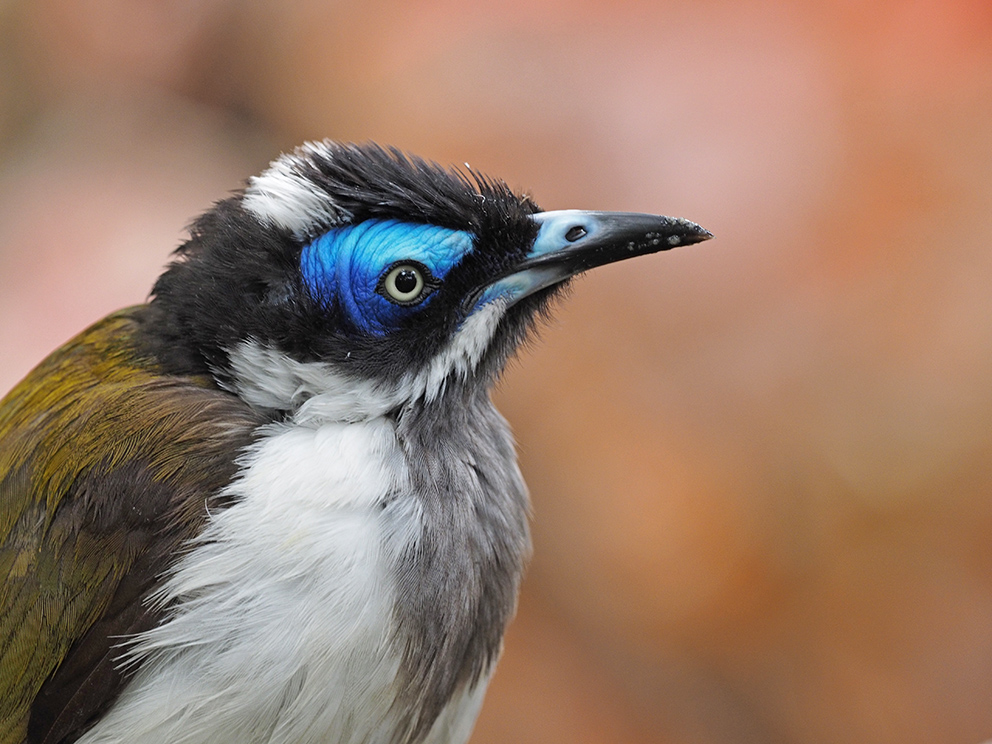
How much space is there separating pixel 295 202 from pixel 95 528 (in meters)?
1.13

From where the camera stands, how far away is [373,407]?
335 centimetres

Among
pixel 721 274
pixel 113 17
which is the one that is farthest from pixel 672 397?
pixel 113 17

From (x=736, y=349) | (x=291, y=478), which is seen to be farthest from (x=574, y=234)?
(x=736, y=349)

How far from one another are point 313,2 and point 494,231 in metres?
6.99

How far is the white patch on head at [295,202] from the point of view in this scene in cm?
331

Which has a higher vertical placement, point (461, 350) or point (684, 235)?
point (684, 235)

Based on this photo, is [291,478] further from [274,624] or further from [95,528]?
[95,528]

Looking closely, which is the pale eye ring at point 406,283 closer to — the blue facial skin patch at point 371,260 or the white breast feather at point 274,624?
the blue facial skin patch at point 371,260

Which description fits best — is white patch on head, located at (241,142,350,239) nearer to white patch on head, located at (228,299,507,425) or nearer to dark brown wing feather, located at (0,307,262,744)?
white patch on head, located at (228,299,507,425)

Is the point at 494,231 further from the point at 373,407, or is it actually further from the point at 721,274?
the point at 721,274

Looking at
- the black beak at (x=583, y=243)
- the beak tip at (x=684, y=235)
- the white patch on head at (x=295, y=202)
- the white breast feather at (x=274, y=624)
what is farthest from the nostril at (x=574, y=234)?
the white breast feather at (x=274, y=624)

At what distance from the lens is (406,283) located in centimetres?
326

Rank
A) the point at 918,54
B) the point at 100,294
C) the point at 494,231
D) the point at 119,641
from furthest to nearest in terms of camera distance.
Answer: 1. the point at 918,54
2. the point at 100,294
3. the point at 494,231
4. the point at 119,641

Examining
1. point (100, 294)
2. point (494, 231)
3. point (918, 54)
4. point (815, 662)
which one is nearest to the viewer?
point (494, 231)
